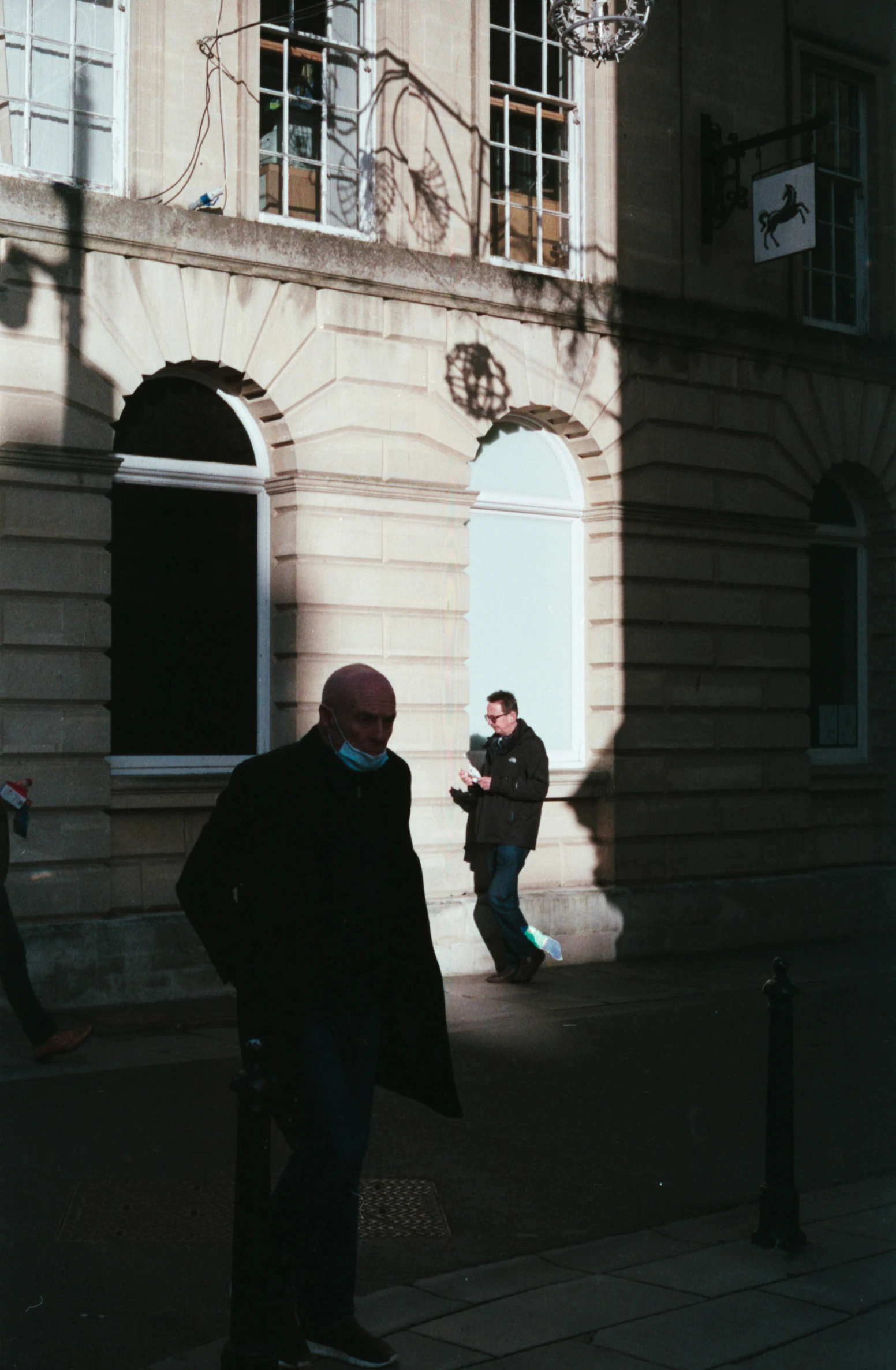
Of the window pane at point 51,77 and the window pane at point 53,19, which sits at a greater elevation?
the window pane at point 53,19

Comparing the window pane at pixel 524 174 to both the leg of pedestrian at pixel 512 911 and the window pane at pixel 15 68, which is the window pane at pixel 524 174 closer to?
the window pane at pixel 15 68

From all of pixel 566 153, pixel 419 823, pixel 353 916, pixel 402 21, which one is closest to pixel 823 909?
pixel 419 823

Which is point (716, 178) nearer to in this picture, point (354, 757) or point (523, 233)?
point (523, 233)

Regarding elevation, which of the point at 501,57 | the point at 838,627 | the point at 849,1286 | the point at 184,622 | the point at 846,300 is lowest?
the point at 849,1286

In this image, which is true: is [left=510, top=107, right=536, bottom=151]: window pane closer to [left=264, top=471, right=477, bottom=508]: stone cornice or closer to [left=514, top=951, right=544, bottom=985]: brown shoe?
[left=264, top=471, right=477, bottom=508]: stone cornice

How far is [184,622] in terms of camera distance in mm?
12445

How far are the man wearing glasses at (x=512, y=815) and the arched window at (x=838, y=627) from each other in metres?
4.71

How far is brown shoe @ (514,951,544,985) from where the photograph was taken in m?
12.5

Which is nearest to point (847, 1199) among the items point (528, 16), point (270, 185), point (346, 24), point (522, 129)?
point (270, 185)

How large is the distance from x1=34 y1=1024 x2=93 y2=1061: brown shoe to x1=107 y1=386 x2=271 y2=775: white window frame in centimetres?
290

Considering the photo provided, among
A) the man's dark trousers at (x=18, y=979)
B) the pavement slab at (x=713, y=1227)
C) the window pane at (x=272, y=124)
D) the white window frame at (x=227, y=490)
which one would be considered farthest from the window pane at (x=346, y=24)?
the pavement slab at (x=713, y=1227)

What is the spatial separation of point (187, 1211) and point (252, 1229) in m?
2.28

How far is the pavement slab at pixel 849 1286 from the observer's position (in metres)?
5.23

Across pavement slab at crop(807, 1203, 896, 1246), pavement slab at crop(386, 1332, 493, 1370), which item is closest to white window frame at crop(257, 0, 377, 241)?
pavement slab at crop(807, 1203, 896, 1246)
